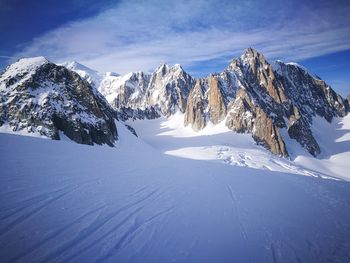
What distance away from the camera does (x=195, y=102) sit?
363ft

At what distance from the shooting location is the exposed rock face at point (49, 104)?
32.7 m

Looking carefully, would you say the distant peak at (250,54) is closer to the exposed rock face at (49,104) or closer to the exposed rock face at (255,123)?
the exposed rock face at (255,123)

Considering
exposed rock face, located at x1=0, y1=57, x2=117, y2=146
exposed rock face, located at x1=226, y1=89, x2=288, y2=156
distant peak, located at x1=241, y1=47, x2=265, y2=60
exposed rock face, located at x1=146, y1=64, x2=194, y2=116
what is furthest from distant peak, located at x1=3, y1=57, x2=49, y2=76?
exposed rock face, located at x1=146, y1=64, x2=194, y2=116

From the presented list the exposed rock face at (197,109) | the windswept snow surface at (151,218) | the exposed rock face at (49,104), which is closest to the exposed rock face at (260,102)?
the exposed rock face at (197,109)

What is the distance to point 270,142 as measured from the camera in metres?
67.6

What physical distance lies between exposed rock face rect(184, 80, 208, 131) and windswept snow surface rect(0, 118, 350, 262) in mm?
85354

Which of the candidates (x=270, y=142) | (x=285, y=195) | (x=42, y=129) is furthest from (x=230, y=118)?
(x=285, y=195)

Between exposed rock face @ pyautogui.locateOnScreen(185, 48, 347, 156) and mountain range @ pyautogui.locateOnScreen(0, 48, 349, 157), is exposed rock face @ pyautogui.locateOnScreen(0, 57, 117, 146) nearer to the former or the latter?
mountain range @ pyautogui.locateOnScreen(0, 48, 349, 157)

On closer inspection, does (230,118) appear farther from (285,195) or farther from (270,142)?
(285,195)

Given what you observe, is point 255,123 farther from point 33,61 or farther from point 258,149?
point 33,61

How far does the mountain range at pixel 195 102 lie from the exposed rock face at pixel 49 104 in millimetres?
122

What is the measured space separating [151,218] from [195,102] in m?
105

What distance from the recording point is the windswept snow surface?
6.00 meters

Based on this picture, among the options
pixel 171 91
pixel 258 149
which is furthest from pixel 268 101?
pixel 171 91
